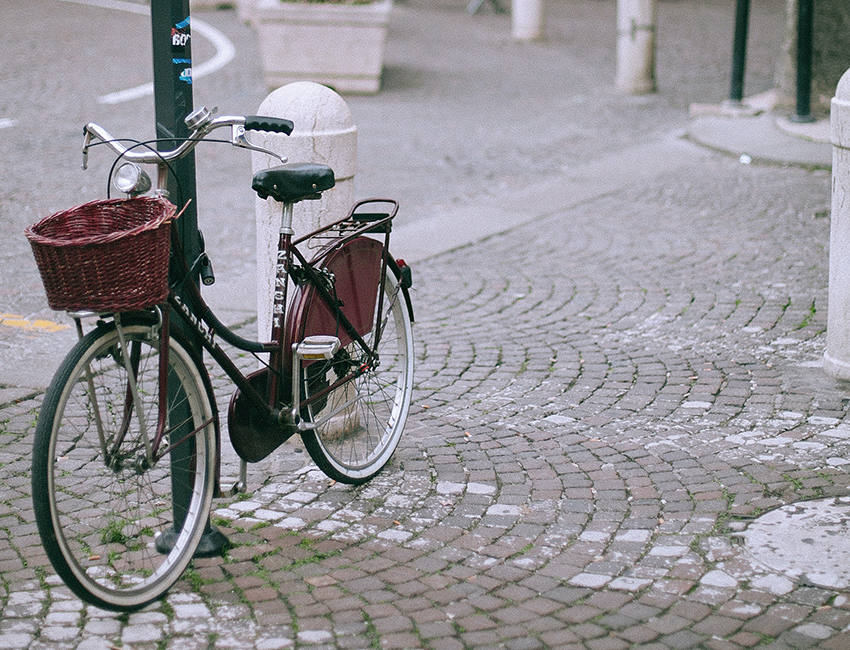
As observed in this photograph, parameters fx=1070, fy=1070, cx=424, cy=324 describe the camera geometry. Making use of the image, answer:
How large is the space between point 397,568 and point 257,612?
495mm

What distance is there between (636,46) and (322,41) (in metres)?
3.93

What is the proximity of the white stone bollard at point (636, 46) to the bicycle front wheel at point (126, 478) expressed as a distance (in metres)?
10.8

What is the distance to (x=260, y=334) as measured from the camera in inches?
181

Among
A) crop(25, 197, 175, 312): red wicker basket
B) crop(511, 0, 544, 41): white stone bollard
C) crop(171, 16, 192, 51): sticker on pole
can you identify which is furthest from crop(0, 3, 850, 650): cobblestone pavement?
crop(511, 0, 544, 41): white stone bollard

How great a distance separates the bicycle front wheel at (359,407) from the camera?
3.86 metres

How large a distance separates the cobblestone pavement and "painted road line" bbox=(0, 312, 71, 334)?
2.94 ft

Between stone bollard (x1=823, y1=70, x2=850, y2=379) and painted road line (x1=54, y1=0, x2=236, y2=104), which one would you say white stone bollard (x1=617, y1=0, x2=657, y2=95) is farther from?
stone bollard (x1=823, y1=70, x2=850, y2=379)

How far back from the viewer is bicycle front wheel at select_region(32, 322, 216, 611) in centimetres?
292

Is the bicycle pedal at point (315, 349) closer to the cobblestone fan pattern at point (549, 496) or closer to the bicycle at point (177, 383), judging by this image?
the bicycle at point (177, 383)

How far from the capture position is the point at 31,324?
5.73 m

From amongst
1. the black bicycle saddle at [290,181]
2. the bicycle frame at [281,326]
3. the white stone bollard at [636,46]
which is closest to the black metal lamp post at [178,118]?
the bicycle frame at [281,326]

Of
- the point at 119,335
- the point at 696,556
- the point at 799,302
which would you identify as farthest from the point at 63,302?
the point at 799,302

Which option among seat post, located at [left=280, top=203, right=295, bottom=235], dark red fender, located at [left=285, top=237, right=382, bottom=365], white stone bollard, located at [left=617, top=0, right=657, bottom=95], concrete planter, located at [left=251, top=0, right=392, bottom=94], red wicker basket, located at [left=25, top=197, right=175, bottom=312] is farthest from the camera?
white stone bollard, located at [left=617, top=0, right=657, bottom=95]

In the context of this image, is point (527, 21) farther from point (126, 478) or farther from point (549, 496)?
point (126, 478)
